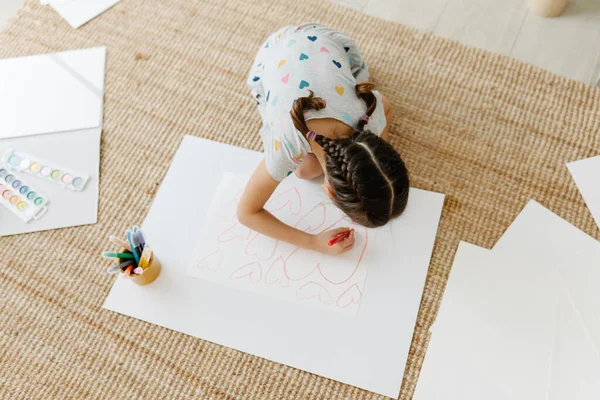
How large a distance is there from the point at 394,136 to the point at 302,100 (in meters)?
0.31

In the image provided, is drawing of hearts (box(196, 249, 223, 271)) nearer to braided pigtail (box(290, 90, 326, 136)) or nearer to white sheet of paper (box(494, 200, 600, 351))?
braided pigtail (box(290, 90, 326, 136))

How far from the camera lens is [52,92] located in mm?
1036

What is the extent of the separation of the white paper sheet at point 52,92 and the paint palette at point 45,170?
52mm

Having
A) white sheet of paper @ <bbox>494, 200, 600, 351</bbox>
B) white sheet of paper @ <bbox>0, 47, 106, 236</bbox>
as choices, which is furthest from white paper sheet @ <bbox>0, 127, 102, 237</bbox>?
white sheet of paper @ <bbox>494, 200, 600, 351</bbox>

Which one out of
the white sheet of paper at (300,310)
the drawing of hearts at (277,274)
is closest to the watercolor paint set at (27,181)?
the white sheet of paper at (300,310)

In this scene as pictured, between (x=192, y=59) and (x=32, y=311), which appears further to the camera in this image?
(x=192, y=59)

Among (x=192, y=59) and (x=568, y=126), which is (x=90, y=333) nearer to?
(x=192, y=59)

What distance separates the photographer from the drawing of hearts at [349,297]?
0.82 meters

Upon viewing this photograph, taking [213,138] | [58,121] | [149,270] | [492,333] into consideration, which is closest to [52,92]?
[58,121]

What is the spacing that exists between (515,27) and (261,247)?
27.0 inches

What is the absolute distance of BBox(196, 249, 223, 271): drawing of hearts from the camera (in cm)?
87

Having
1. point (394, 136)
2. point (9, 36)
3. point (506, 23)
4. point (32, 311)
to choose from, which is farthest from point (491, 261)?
point (9, 36)

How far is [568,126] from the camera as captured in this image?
942mm

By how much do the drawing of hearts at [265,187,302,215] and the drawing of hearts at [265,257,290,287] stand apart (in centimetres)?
9
